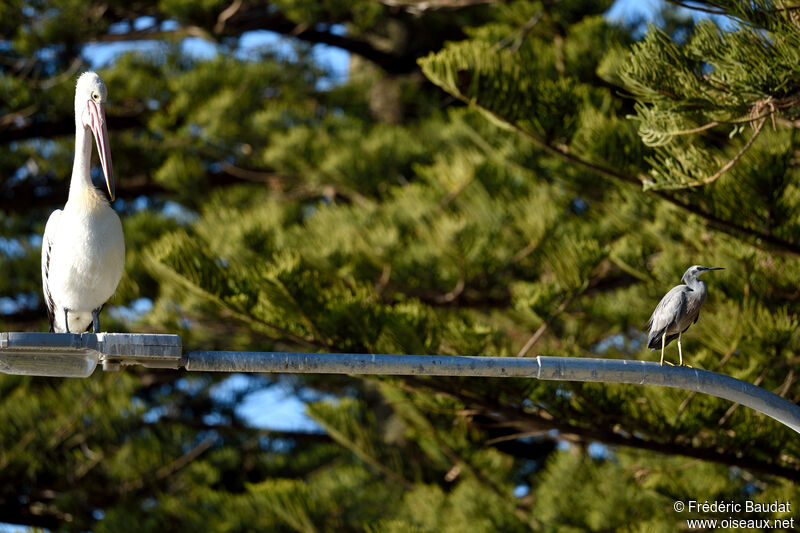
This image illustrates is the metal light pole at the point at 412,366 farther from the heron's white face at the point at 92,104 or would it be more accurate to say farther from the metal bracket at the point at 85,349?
the heron's white face at the point at 92,104

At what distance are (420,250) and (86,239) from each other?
379cm

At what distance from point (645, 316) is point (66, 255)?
12.6ft

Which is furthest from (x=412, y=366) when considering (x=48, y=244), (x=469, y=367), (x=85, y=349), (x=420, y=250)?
(x=420, y=250)

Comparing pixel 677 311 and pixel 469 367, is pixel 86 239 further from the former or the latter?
pixel 677 311

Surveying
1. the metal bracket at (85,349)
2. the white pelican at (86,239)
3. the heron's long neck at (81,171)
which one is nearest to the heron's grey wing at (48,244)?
the white pelican at (86,239)

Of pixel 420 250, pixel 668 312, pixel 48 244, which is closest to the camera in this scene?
pixel 668 312

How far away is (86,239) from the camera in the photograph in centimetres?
336

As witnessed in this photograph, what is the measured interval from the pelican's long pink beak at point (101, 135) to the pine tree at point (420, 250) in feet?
4.22

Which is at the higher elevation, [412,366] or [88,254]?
[412,366]

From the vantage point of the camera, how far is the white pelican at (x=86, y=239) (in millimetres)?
3365

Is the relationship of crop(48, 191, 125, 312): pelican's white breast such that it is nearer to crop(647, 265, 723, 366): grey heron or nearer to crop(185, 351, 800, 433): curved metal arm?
crop(185, 351, 800, 433): curved metal arm

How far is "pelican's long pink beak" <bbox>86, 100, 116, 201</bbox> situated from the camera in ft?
10.7

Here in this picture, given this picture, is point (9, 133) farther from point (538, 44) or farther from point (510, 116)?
point (510, 116)

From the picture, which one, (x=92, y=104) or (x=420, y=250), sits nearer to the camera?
(x=92, y=104)
